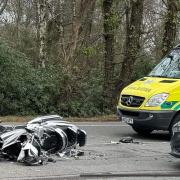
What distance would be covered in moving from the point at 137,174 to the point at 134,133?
5.58m

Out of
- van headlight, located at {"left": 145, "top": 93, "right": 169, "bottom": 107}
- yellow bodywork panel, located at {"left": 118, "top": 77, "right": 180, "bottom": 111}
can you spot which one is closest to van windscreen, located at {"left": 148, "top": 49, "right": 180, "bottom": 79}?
yellow bodywork panel, located at {"left": 118, "top": 77, "right": 180, "bottom": 111}

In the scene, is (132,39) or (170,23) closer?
(170,23)

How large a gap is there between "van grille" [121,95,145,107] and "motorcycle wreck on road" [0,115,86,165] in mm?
2883

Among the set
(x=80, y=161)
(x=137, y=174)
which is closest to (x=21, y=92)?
(x=80, y=161)

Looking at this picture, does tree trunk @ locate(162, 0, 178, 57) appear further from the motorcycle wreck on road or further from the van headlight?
the motorcycle wreck on road

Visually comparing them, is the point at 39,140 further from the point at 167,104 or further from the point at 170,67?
the point at 170,67

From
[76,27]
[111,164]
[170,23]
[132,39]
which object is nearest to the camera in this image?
[111,164]

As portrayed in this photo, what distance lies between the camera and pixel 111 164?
9070 mm

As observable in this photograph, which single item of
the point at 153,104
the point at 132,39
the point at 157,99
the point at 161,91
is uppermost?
the point at 132,39

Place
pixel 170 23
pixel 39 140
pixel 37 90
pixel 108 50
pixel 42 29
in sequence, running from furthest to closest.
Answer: pixel 42 29 < pixel 108 50 < pixel 170 23 < pixel 37 90 < pixel 39 140

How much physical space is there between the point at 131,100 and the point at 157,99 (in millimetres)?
684

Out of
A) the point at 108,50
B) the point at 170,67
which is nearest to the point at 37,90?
the point at 108,50

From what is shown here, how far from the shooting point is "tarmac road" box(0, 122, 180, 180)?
8.02 meters

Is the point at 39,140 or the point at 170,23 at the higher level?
the point at 170,23
